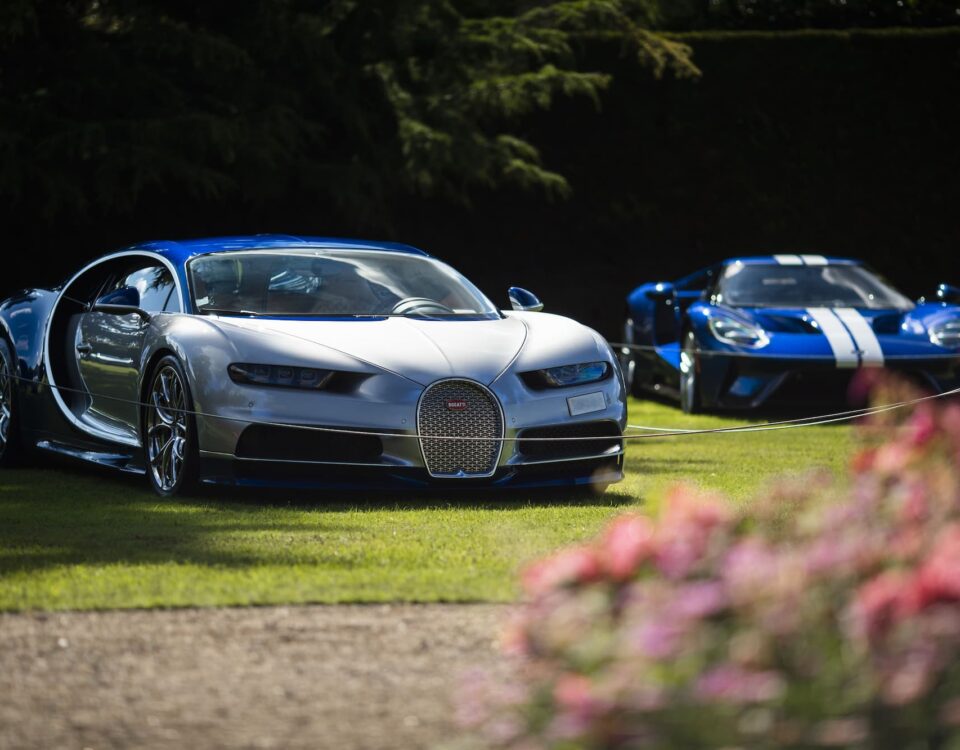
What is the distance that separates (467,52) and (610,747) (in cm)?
1526

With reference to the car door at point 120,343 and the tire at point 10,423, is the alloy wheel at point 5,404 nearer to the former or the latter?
the tire at point 10,423

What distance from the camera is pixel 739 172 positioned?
63.2 feet

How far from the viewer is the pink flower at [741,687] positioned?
283cm

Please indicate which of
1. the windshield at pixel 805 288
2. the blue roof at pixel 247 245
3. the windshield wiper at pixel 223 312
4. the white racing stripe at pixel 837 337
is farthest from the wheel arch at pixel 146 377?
the windshield at pixel 805 288

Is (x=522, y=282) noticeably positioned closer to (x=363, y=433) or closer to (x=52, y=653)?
(x=363, y=433)

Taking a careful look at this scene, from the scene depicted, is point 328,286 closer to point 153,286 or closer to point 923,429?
point 153,286

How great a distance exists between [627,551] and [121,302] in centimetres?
592

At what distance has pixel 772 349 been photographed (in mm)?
13039

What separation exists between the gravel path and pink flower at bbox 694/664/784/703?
3.49 feet

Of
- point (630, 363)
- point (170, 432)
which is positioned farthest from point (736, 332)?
point (170, 432)

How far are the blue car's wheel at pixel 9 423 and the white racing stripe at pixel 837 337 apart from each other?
5.93 metres

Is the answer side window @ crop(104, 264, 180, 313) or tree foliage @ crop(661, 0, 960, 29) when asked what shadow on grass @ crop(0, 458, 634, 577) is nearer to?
side window @ crop(104, 264, 180, 313)

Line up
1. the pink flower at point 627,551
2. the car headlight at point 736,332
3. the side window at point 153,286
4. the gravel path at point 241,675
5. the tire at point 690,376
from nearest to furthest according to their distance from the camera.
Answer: the pink flower at point 627,551
the gravel path at point 241,675
the side window at point 153,286
the car headlight at point 736,332
the tire at point 690,376

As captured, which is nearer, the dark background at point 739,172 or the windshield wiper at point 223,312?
the windshield wiper at point 223,312
